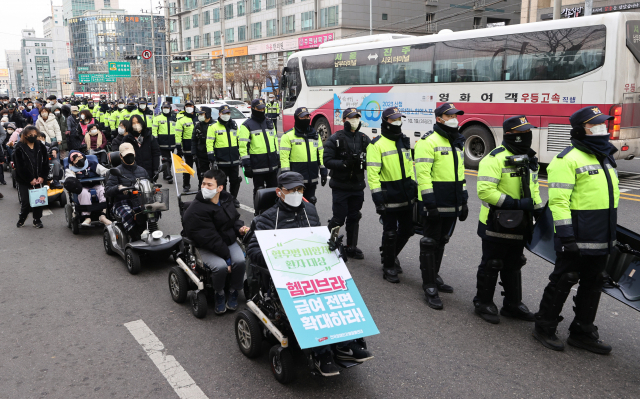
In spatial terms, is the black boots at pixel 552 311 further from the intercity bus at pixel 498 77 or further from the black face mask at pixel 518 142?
the intercity bus at pixel 498 77

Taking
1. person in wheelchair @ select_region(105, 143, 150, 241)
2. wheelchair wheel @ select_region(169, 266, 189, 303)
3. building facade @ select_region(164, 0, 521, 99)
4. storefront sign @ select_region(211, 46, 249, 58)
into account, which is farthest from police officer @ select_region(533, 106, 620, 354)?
storefront sign @ select_region(211, 46, 249, 58)

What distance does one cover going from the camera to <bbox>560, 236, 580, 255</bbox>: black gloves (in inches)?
155

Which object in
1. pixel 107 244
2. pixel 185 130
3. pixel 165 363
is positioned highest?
pixel 185 130

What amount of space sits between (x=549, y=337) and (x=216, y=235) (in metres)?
3.14

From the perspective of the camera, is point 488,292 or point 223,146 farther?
point 223,146

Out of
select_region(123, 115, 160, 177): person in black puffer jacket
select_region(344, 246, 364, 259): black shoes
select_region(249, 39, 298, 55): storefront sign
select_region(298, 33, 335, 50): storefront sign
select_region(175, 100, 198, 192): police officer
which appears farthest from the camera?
select_region(249, 39, 298, 55): storefront sign

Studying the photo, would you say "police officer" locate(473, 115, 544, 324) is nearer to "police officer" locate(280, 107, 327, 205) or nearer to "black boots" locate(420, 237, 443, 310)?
"black boots" locate(420, 237, 443, 310)

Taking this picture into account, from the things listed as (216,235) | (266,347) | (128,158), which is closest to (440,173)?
(216,235)

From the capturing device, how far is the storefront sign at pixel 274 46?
55594 millimetres

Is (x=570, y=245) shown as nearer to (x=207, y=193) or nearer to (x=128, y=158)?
(x=207, y=193)

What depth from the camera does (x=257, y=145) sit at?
321 inches

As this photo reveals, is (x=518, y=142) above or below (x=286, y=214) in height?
above

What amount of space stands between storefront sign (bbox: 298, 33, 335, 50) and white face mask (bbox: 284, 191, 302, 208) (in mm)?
49316

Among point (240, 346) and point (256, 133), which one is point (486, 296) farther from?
point (256, 133)
